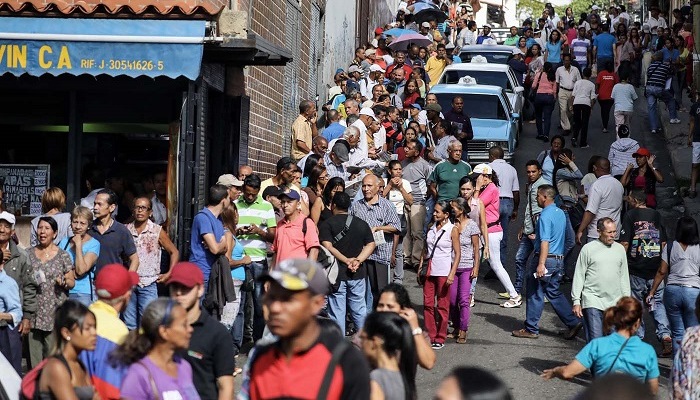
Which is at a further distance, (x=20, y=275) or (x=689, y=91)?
(x=689, y=91)

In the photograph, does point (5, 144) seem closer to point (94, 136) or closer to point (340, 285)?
point (94, 136)

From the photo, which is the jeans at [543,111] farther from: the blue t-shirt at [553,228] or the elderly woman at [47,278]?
the elderly woman at [47,278]

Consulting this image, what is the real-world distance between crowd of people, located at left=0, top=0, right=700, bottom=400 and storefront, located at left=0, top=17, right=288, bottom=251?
328 mm

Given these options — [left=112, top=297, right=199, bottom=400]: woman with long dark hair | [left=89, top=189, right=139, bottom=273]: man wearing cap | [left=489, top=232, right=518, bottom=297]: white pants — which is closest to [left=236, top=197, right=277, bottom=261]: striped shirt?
[left=89, top=189, right=139, bottom=273]: man wearing cap

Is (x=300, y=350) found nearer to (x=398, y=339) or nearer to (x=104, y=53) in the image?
(x=398, y=339)

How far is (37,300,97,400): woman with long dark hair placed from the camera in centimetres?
625

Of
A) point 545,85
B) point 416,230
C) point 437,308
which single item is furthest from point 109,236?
point 545,85

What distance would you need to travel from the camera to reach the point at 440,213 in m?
13.2

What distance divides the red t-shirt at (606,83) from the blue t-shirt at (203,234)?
16.2 m

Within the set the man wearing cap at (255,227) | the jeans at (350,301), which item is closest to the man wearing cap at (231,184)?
the man wearing cap at (255,227)

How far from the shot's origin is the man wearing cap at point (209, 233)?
11.3 metres

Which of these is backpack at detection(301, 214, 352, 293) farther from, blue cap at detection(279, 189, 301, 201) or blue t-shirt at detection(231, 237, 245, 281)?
blue t-shirt at detection(231, 237, 245, 281)

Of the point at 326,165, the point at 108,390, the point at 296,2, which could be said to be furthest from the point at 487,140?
the point at 108,390

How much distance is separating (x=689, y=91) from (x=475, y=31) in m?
10.7
